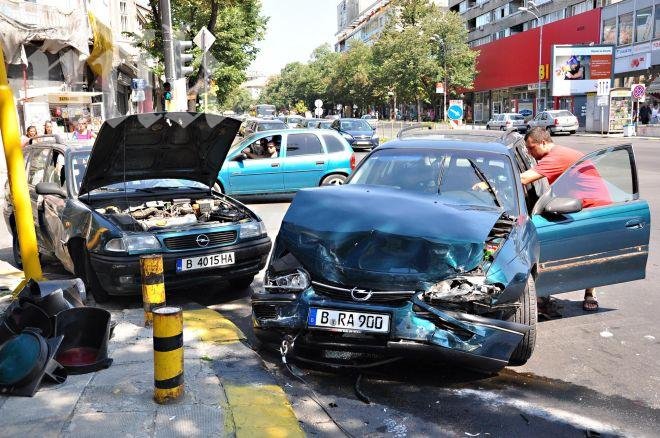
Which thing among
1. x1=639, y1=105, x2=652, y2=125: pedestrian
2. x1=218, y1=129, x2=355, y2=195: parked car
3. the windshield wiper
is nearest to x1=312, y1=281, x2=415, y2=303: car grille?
the windshield wiper

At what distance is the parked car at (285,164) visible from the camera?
13719 mm

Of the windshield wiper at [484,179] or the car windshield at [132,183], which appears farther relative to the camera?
the car windshield at [132,183]

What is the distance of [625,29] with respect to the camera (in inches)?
1770

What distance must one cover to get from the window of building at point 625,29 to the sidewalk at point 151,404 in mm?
47779

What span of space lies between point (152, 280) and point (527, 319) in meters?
2.92

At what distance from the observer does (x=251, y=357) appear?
4.69 m

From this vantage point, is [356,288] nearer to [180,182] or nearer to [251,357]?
[251,357]

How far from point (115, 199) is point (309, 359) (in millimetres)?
3395

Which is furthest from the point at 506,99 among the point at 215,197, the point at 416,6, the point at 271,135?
the point at 215,197

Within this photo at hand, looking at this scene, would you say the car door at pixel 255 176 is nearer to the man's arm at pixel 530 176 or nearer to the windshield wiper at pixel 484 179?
the man's arm at pixel 530 176

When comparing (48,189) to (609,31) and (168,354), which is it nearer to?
(168,354)

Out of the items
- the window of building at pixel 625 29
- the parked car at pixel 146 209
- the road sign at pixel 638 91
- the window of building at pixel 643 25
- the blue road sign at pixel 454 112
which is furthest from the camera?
the window of building at pixel 625 29

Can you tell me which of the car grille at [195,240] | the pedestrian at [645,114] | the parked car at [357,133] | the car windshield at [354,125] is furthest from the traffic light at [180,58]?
the pedestrian at [645,114]

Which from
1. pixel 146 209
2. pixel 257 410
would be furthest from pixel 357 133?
pixel 257 410
